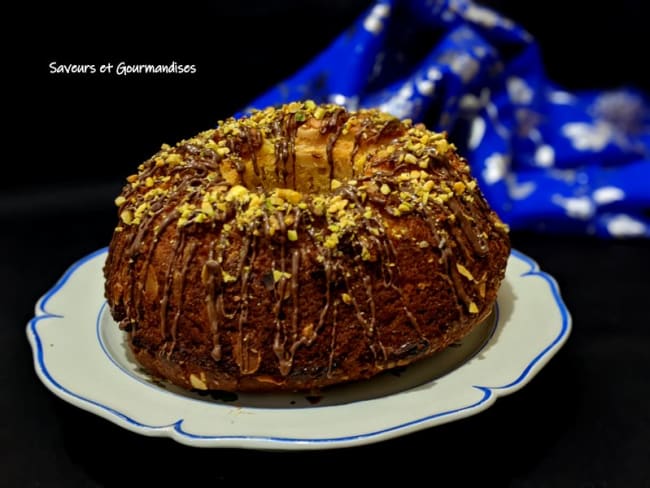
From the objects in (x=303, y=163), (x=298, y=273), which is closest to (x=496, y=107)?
(x=303, y=163)

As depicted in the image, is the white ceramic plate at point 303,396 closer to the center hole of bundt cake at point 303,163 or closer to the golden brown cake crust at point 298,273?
the golden brown cake crust at point 298,273

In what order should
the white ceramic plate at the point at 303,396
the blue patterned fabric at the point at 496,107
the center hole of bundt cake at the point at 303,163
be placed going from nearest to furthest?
the white ceramic plate at the point at 303,396, the center hole of bundt cake at the point at 303,163, the blue patterned fabric at the point at 496,107

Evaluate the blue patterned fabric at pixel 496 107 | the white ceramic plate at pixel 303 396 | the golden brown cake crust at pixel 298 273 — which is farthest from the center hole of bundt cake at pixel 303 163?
the blue patterned fabric at pixel 496 107

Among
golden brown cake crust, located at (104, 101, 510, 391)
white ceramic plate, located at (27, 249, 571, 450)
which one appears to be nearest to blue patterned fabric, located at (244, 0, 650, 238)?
white ceramic plate, located at (27, 249, 571, 450)

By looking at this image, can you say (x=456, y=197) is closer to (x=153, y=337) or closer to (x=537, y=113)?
(x=153, y=337)

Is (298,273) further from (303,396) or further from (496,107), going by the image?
(496,107)

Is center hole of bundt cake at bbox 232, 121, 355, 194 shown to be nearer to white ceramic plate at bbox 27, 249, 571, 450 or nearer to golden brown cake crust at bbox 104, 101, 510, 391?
golden brown cake crust at bbox 104, 101, 510, 391

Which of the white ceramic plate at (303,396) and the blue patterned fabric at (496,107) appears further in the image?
the blue patterned fabric at (496,107)

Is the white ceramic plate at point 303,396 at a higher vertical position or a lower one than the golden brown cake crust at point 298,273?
lower
